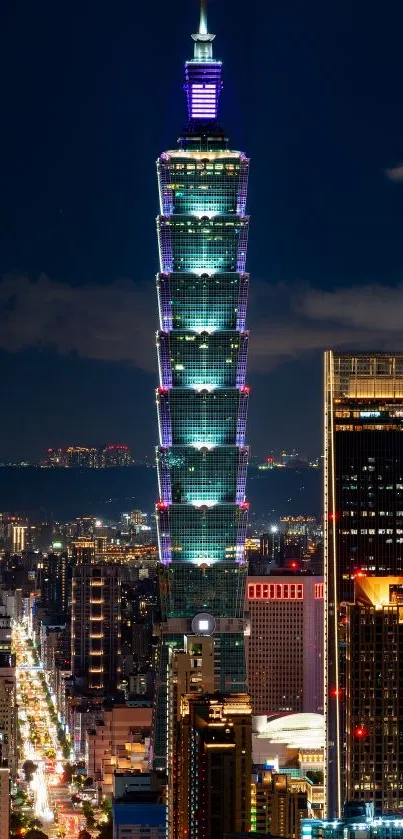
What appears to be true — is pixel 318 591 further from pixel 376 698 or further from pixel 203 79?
pixel 376 698

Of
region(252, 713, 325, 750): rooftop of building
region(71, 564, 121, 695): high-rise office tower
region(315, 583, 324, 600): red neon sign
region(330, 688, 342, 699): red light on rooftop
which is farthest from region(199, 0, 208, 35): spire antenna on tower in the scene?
region(71, 564, 121, 695): high-rise office tower

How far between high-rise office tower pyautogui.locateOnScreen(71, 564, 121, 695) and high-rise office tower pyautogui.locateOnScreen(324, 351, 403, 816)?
16.6 metres

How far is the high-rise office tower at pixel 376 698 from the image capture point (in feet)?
75.0

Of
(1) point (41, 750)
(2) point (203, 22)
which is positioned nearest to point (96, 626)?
(1) point (41, 750)

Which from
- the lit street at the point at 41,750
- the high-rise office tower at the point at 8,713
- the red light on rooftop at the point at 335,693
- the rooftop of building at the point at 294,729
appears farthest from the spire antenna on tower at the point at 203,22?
the lit street at the point at 41,750

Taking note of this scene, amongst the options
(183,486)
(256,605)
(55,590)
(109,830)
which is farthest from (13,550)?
(109,830)

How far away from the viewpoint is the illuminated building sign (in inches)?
1582

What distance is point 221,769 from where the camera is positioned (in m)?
21.5

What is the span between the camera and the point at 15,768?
122ft

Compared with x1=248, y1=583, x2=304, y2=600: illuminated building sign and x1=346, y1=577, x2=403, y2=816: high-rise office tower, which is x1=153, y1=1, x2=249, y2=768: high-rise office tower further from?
x1=346, y1=577, x2=403, y2=816: high-rise office tower

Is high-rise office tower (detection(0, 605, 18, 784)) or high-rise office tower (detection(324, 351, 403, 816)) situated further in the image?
high-rise office tower (detection(0, 605, 18, 784))

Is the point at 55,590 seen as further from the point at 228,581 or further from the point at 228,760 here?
the point at 228,760

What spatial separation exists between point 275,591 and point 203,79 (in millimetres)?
9403

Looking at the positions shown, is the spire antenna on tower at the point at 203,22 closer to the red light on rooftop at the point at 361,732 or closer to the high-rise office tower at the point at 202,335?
the high-rise office tower at the point at 202,335
